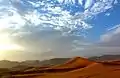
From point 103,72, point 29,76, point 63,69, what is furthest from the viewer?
point 63,69

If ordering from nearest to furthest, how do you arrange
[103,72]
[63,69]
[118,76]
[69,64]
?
[118,76] < [103,72] < [63,69] < [69,64]

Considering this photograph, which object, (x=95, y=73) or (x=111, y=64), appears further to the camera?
(x=111, y=64)

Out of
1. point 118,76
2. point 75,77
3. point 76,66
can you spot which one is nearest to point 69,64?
point 76,66

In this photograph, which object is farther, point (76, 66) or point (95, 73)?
point (76, 66)

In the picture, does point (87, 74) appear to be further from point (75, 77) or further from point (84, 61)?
point (84, 61)

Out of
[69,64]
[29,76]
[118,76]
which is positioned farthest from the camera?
[69,64]

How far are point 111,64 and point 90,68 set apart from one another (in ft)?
5.86

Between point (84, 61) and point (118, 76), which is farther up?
point (84, 61)

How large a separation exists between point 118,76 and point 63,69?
15.7 feet

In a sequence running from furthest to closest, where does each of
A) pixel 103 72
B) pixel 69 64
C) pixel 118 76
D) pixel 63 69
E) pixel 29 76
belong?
pixel 69 64, pixel 63 69, pixel 29 76, pixel 103 72, pixel 118 76

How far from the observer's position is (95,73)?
13891 mm

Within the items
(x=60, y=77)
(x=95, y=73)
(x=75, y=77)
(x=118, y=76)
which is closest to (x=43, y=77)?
(x=60, y=77)

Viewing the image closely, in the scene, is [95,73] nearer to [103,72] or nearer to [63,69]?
[103,72]

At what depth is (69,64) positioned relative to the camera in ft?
61.6
